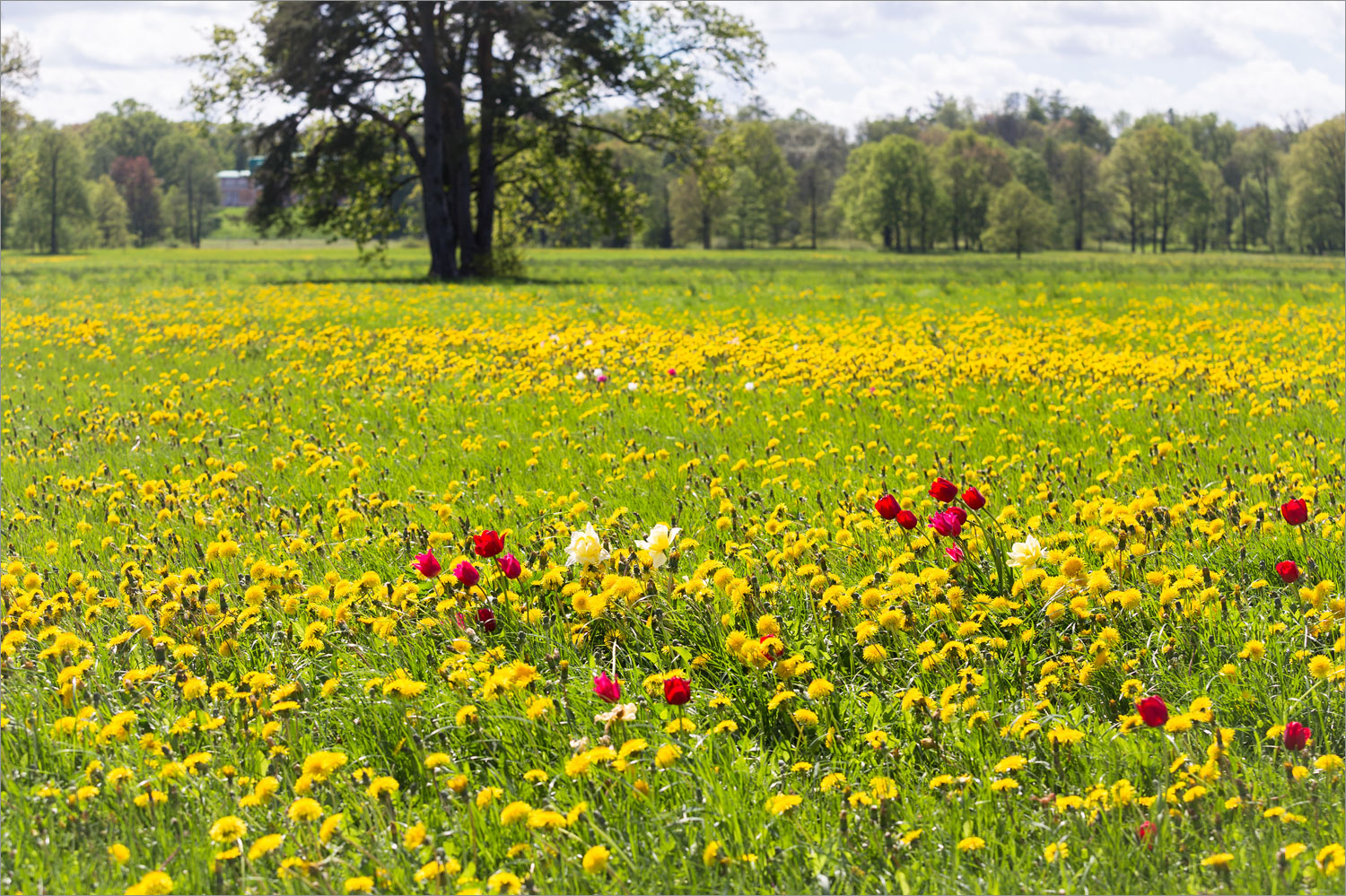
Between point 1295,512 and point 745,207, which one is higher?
point 745,207

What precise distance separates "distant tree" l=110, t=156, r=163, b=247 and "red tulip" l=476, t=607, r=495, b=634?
471 ft

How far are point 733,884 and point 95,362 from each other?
12265mm

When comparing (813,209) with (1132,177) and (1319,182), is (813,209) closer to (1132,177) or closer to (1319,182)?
(1132,177)

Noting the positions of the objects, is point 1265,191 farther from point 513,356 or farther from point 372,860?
point 372,860

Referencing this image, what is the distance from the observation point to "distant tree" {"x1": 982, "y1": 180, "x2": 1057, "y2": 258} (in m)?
80.8

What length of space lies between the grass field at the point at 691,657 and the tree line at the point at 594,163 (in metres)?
24.0

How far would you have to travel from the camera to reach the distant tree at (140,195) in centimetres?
12975

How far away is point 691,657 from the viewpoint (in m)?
3.64

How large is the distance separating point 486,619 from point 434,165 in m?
28.5

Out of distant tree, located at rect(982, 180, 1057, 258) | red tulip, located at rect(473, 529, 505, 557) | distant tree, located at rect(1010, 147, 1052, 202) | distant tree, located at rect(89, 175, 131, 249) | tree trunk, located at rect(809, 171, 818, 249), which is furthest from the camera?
distant tree, located at rect(89, 175, 131, 249)

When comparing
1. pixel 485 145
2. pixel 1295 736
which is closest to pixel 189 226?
pixel 485 145

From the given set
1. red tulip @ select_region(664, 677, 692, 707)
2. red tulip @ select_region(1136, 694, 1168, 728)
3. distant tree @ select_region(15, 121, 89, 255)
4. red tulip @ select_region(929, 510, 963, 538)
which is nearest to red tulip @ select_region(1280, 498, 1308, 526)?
red tulip @ select_region(929, 510, 963, 538)

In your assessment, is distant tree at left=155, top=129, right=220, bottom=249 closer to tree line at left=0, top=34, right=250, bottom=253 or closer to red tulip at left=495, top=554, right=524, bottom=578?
tree line at left=0, top=34, right=250, bottom=253

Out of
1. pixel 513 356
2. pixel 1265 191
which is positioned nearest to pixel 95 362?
pixel 513 356
